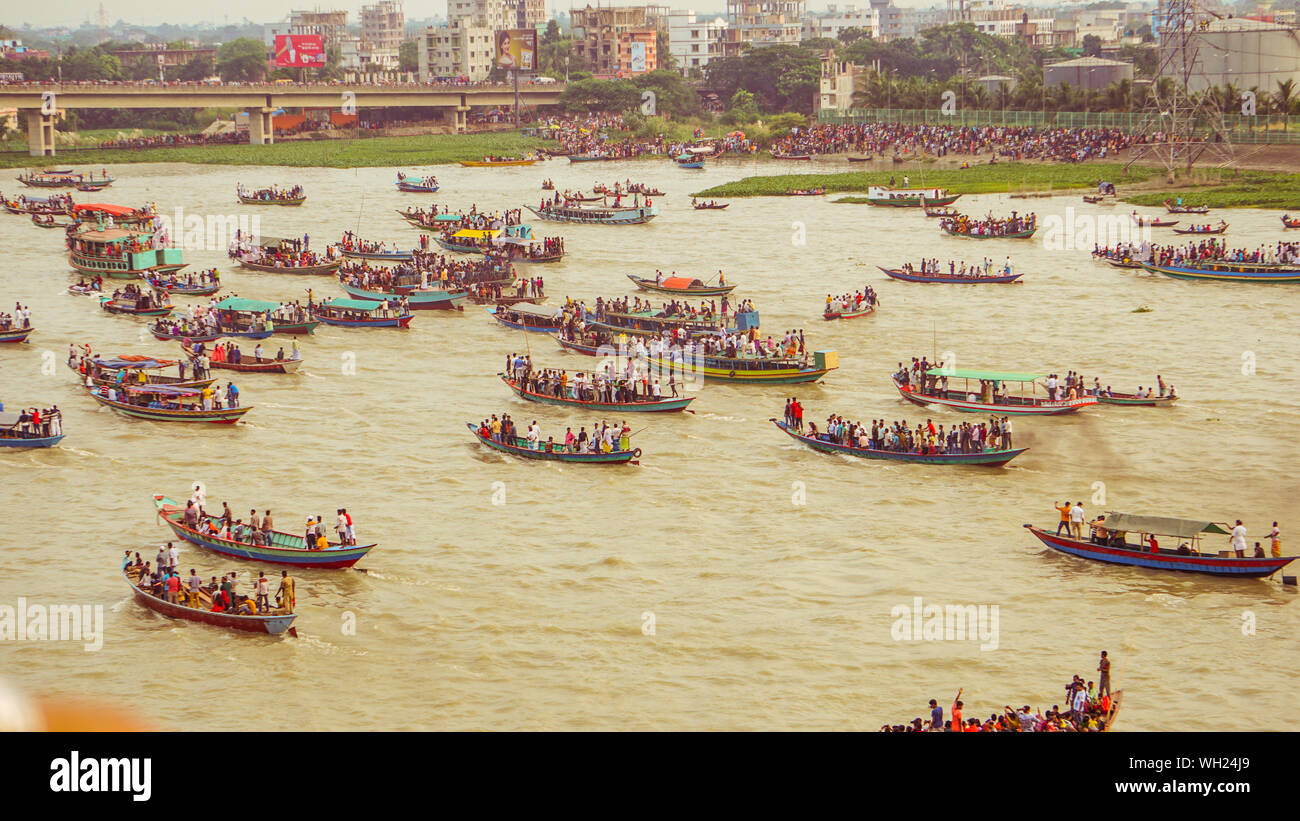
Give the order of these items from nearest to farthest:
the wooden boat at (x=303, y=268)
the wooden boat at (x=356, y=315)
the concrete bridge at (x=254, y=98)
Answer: the wooden boat at (x=356, y=315), the wooden boat at (x=303, y=268), the concrete bridge at (x=254, y=98)

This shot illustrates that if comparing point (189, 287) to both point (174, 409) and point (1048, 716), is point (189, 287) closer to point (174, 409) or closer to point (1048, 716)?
point (174, 409)

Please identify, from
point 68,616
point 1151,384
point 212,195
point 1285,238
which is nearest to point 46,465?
point 68,616

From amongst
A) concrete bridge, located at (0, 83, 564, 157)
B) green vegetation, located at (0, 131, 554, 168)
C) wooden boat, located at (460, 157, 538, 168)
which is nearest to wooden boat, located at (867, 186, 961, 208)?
wooden boat, located at (460, 157, 538, 168)

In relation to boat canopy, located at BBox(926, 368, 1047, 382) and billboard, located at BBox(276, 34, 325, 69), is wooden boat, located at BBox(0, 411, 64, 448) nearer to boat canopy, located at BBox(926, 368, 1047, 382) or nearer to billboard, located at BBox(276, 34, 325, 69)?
boat canopy, located at BBox(926, 368, 1047, 382)

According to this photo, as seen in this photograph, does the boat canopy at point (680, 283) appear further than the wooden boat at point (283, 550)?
Yes

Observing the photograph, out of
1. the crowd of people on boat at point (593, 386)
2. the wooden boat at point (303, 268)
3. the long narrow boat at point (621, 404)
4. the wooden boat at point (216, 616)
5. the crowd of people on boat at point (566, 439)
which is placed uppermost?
the wooden boat at point (303, 268)

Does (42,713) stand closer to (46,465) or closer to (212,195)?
(46,465)

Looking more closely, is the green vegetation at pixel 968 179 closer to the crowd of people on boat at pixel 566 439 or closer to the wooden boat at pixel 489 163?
the wooden boat at pixel 489 163

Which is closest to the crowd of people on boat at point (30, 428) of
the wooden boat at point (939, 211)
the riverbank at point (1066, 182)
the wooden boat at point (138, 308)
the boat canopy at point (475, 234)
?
the wooden boat at point (138, 308)
